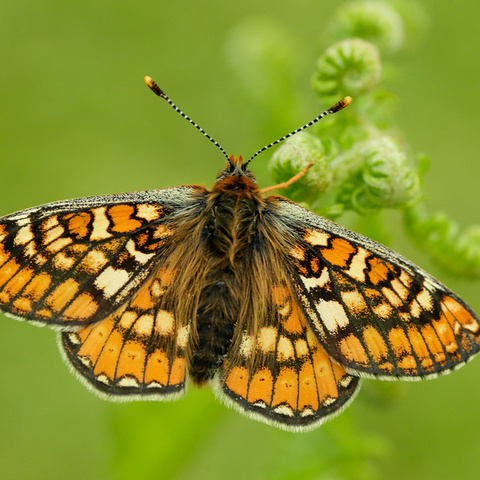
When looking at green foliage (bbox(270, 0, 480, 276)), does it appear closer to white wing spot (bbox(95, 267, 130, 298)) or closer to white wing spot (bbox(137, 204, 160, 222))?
white wing spot (bbox(137, 204, 160, 222))

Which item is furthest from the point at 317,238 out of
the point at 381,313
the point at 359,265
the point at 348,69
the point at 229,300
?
the point at 348,69

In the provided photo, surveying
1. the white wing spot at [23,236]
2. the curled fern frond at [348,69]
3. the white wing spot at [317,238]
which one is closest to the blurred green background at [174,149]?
the curled fern frond at [348,69]

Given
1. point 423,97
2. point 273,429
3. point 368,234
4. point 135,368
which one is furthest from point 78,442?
point 423,97

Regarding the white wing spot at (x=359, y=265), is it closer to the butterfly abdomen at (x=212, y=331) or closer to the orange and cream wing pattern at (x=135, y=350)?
the butterfly abdomen at (x=212, y=331)

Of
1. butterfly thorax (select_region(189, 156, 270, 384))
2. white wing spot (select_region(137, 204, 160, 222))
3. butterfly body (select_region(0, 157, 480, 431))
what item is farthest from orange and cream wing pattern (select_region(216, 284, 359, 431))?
white wing spot (select_region(137, 204, 160, 222))

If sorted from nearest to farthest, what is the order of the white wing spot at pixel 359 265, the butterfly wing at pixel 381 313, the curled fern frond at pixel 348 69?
the butterfly wing at pixel 381 313, the white wing spot at pixel 359 265, the curled fern frond at pixel 348 69

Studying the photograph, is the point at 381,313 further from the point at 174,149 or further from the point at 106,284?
the point at 174,149

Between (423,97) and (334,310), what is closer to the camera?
(334,310)

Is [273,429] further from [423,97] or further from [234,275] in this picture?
[423,97]
